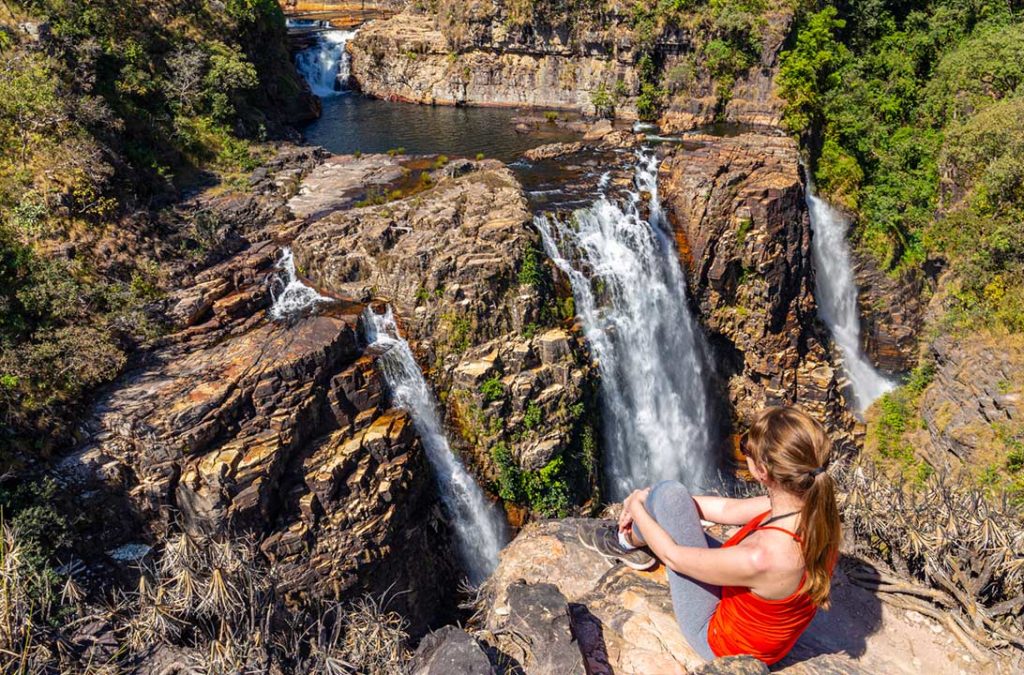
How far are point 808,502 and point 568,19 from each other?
33.3 metres

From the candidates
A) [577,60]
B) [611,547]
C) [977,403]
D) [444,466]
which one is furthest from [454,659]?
[577,60]

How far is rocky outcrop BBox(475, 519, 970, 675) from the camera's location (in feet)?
15.1

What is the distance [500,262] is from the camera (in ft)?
46.5

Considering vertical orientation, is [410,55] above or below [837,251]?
above

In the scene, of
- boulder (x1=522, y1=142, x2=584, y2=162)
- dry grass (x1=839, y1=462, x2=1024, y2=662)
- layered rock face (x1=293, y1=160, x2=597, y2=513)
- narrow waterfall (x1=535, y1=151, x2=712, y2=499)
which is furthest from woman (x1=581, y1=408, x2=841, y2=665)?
boulder (x1=522, y1=142, x2=584, y2=162)

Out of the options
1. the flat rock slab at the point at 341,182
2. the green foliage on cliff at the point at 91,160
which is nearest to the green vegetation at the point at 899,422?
the flat rock slab at the point at 341,182

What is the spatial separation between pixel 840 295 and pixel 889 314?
1679 millimetres

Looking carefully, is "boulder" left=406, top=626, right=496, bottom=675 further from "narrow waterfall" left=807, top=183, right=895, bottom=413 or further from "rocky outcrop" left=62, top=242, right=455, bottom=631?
"narrow waterfall" left=807, top=183, right=895, bottom=413

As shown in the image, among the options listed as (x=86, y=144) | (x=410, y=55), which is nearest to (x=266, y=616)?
(x=86, y=144)

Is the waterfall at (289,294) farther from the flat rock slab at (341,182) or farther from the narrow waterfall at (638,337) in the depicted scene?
the narrow waterfall at (638,337)

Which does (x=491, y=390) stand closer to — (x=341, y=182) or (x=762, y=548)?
(x=341, y=182)

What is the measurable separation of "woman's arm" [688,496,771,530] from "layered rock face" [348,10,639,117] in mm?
28151

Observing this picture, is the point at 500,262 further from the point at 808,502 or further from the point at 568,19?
the point at 568,19

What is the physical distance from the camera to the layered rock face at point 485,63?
31.2 meters
